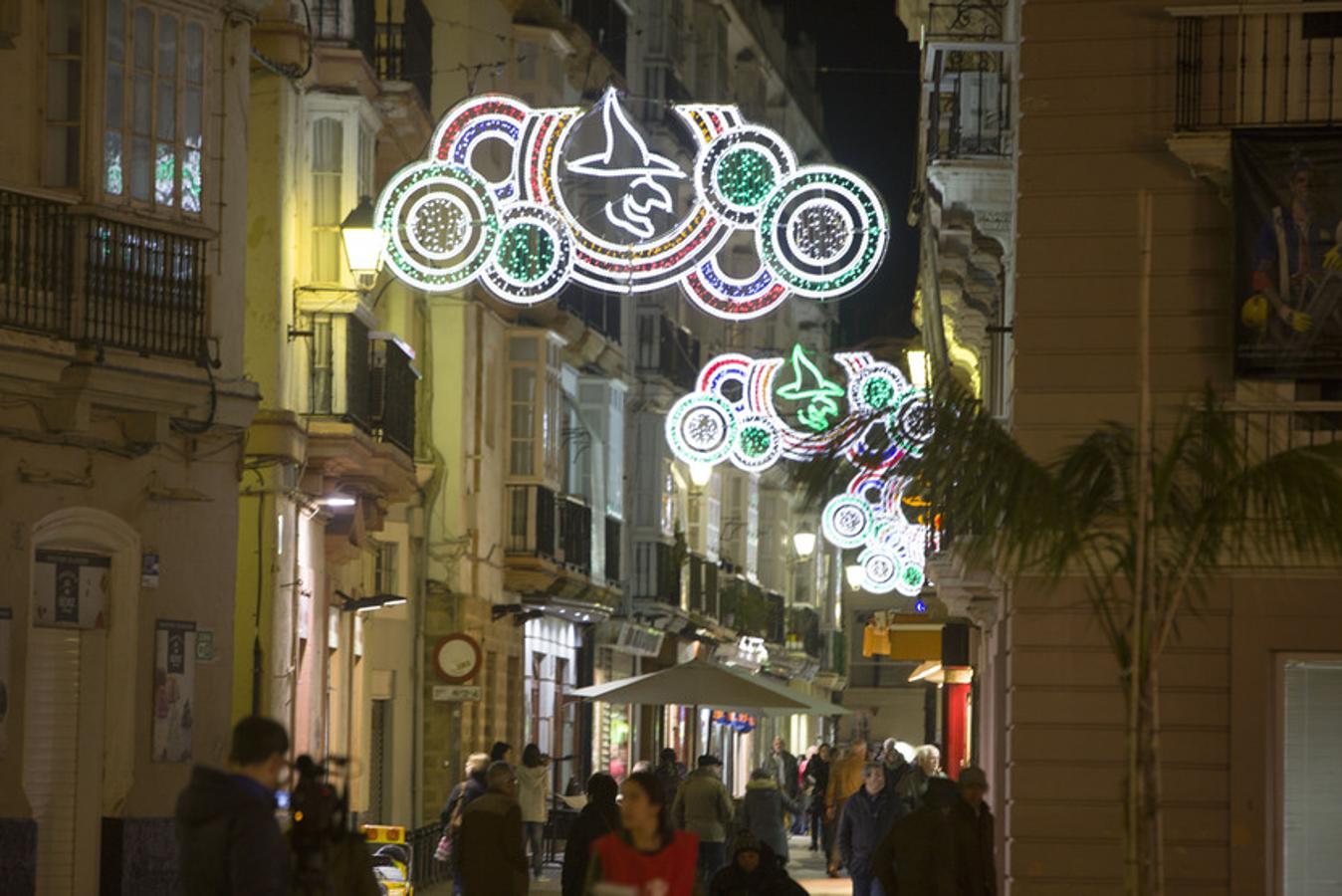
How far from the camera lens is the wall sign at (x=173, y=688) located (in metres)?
22.4

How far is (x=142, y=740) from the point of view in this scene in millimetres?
22188

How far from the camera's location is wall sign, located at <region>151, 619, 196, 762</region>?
22.4 metres

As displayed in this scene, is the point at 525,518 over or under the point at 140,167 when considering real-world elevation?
under

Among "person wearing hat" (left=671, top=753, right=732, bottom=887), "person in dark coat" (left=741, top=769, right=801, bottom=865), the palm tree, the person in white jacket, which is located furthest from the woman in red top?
the person in white jacket

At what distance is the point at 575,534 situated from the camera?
41938 millimetres

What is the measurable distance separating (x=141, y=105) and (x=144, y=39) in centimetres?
51

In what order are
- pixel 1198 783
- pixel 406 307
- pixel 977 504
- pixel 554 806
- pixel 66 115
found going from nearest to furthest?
pixel 977 504, pixel 1198 783, pixel 66 115, pixel 406 307, pixel 554 806

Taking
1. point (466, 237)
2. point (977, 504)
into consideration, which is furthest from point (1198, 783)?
point (466, 237)

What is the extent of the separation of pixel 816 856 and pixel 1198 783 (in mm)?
24130

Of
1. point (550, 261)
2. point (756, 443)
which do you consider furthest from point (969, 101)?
point (756, 443)

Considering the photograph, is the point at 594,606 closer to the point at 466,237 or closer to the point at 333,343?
the point at 333,343

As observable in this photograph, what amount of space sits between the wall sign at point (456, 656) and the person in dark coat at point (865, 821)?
881 cm

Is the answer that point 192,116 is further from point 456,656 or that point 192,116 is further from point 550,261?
point 456,656

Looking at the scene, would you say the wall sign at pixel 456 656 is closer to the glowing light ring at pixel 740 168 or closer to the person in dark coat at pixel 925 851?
the glowing light ring at pixel 740 168
